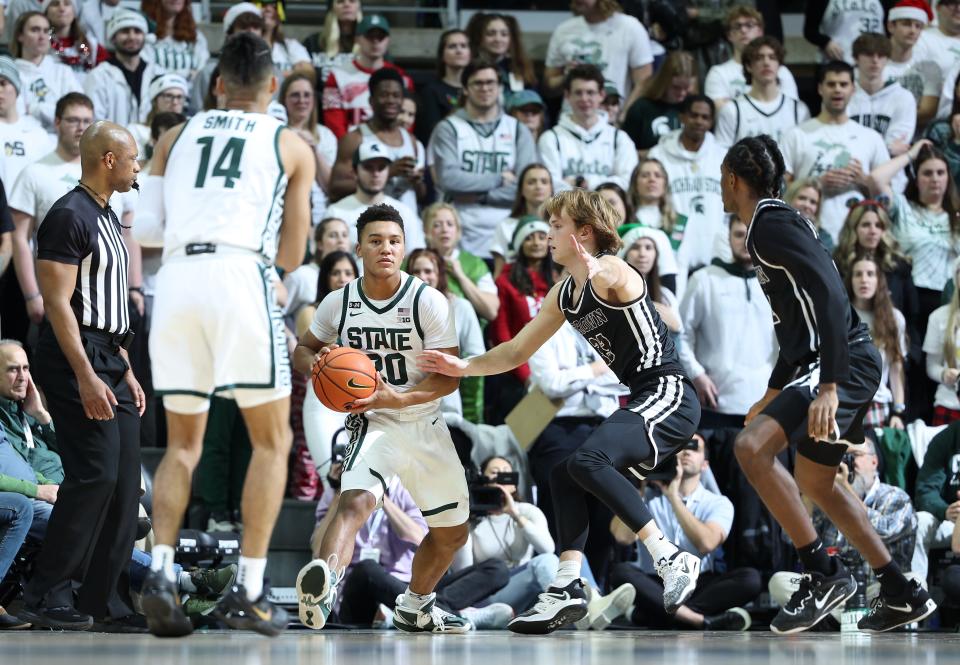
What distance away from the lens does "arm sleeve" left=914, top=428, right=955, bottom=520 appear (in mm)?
9898

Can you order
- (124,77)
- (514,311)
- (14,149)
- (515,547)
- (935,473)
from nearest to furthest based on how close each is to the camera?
(515,547) → (935,473) → (514,311) → (14,149) → (124,77)

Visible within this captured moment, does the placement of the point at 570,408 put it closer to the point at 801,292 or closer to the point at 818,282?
the point at 801,292

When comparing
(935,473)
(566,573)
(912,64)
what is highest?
(912,64)

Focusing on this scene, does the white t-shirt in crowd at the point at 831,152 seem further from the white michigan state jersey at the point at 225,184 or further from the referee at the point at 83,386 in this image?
the white michigan state jersey at the point at 225,184

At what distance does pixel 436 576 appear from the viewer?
24.3ft

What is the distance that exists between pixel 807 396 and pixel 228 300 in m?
2.71

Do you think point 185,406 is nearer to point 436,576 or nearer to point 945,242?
point 436,576

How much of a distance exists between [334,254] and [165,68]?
12.6 ft

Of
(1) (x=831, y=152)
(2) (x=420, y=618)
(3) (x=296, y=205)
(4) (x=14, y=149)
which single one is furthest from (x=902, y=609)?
(4) (x=14, y=149)

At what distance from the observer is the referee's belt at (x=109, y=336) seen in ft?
21.9

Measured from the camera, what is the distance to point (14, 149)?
10.5 meters

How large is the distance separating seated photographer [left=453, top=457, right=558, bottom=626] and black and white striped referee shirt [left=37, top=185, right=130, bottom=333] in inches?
131

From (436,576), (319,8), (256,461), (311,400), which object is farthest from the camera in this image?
(319,8)

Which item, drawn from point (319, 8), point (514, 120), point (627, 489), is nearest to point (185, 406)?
point (627, 489)
